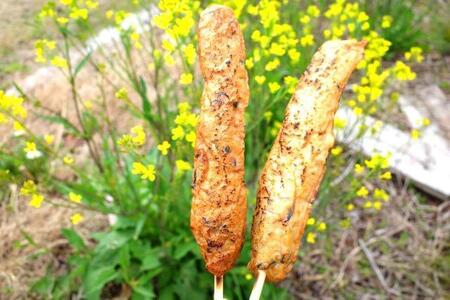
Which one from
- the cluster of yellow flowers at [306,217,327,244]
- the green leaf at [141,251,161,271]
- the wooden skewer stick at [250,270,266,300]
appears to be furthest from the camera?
the green leaf at [141,251,161,271]

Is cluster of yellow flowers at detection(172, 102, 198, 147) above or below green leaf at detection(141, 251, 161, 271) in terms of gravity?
above

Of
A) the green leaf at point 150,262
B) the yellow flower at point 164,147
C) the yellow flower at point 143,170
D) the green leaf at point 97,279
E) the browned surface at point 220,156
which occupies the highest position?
the browned surface at point 220,156

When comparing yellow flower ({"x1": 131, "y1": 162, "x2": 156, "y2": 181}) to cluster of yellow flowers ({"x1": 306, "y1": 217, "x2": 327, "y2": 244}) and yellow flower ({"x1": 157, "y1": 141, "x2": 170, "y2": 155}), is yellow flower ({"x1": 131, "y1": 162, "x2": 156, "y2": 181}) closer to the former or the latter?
yellow flower ({"x1": 157, "y1": 141, "x2": 170, "y2": 155})

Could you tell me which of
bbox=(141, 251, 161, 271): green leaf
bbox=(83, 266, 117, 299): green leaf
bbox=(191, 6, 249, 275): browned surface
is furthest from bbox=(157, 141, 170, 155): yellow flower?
bbox=(83, 266, 117, 299): green leaf

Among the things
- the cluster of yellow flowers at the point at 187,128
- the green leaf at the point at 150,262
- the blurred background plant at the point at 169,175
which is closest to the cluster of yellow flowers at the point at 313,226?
the blurred background plant at the point at 169,175

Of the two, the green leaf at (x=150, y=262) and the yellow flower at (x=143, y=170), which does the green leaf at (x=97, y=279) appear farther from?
the yellow flower at (x=143, y=170)

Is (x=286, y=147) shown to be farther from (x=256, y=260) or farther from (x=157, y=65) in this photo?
(x=157, y=65)

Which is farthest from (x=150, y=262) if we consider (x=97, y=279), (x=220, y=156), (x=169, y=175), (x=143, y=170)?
(x=220, y=156)
